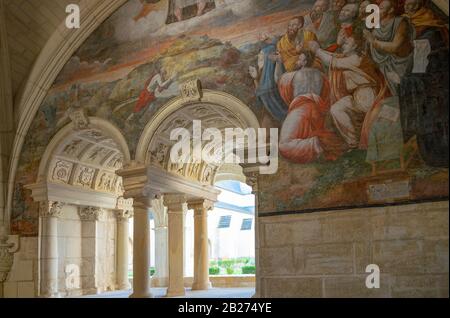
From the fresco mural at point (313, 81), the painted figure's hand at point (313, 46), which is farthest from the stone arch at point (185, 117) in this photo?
the painted figure's hand at point (313, 46)

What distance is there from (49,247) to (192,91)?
4968mm

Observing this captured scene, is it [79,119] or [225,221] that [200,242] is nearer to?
[79,119]

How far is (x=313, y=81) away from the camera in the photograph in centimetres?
970

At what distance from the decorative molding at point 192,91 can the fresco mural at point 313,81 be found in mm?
174

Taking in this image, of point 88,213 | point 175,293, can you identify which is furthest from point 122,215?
point 175,293

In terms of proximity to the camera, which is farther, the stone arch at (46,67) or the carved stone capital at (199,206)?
the carved stone capital at (199,206)

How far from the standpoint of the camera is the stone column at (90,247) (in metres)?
14.3

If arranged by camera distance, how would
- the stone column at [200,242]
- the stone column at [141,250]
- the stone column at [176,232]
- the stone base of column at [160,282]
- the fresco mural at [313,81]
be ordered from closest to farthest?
the fresco mural at [313,81]
the stone column at [141,250]
the stone column at [176,232]
the stone column at [200,242]
the stone base of column at [160,282]

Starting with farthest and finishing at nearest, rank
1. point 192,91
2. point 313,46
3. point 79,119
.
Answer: point 79,119, point 192,91, point 313,46

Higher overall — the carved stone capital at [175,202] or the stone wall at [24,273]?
the carved stone capital at [175,202]

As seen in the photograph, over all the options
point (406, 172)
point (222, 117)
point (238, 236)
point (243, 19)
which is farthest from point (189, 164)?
point (238, 236)

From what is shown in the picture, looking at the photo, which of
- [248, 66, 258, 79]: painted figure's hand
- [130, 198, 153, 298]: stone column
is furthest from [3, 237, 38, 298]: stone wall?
[248, 66, 258, 79]: painted figure's hand

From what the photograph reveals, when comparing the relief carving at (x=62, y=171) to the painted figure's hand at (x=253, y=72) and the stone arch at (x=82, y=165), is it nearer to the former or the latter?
the stone arch at (x=82, y=165)

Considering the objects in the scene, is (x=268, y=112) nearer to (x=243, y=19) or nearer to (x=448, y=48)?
(x=243, y=19)
